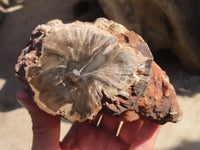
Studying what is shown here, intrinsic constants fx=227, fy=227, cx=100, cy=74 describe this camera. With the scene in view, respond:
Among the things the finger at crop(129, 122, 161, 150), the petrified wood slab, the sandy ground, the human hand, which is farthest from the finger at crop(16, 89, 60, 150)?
the sandy ground

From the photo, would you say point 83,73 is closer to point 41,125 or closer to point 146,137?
point 41,125

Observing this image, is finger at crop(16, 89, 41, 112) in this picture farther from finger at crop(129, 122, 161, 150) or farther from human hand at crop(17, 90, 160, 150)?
finger at crop(129, 122, 161, 150)

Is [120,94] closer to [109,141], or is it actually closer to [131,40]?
[131,40]

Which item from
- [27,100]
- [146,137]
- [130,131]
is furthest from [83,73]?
[130,131]

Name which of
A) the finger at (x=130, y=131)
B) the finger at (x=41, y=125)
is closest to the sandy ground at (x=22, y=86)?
the finger at (x=130, y=131)

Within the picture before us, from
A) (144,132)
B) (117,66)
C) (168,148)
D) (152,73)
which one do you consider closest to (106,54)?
(117,66)

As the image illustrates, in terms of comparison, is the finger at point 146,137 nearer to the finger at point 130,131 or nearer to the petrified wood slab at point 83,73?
the finger at point 130,131

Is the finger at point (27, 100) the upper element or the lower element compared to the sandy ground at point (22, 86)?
upper
